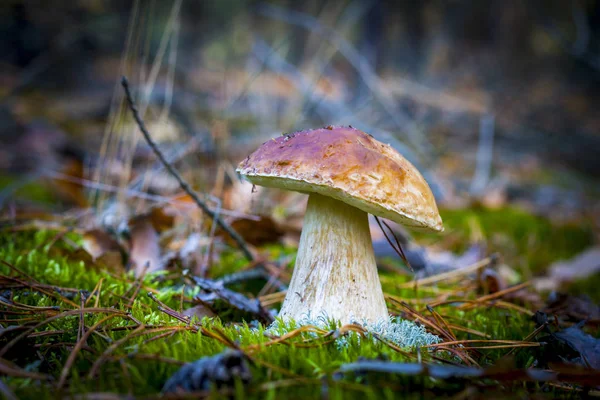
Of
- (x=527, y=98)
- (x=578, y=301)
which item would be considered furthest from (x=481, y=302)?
(x=527, y=98)

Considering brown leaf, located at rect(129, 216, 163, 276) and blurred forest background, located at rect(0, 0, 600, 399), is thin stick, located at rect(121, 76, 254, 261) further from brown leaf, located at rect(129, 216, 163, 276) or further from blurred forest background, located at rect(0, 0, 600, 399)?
brown leaf, located at rect(129, 216, 163, 276)

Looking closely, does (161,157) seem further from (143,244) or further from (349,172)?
(349,172)

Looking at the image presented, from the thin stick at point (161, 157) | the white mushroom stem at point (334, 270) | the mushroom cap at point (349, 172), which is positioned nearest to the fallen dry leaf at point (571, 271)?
the white mushroom stem at point (334, 270)

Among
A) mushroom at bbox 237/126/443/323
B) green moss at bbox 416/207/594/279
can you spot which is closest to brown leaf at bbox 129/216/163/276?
mushroom at bbox 237/126/443/323

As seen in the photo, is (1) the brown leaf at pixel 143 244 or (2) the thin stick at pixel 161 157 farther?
(1) the brown leaf at pixel 143 244

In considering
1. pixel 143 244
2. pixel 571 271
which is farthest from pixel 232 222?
pixel 571 271

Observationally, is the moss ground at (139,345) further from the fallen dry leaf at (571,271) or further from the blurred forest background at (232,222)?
the fallen dry leaf at (571,271)

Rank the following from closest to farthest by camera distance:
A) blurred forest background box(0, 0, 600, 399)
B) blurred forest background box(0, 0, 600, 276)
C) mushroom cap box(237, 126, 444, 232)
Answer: blurred forest background box(0, 0, 600, 399), mushroom cap box(237, 126, 444, 232), blurred forest background box(0, 0, 600, 276)
